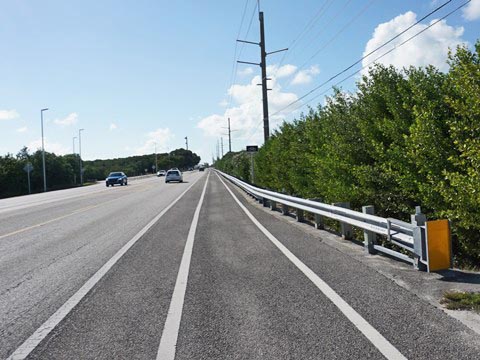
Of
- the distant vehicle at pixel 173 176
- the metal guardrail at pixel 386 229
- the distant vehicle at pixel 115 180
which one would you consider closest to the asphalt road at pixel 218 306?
the metal guardrail at pixel 386 229

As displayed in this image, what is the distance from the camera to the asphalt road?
155 inches

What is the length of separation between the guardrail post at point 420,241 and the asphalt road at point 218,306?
670 mm

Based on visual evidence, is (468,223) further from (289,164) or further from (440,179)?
(289,164)

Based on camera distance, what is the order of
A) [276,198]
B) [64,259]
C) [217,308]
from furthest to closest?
[276,198], [64,259], [217,308]

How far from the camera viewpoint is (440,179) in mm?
7461

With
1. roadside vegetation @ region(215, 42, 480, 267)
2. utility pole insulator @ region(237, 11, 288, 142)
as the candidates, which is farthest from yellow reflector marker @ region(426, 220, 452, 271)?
utility pole insulator @ region(237, 11, 288, 142)

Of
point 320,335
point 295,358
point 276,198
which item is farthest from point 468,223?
point 276,198

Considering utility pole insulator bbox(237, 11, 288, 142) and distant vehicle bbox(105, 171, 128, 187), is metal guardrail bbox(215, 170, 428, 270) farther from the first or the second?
distant vehicle bbox(105, 171, 128, 187)

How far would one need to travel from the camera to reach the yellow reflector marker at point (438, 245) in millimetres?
5992

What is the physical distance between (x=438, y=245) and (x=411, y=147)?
2.41 m

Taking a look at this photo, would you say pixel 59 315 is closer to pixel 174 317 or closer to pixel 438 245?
pixel 174 317

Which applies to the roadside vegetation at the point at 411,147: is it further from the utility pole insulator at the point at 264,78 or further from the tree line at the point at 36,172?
the tree line at the point at 36,172

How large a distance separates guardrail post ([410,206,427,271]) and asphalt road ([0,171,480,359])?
26.4 inches

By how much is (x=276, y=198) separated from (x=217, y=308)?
10.3 meters
